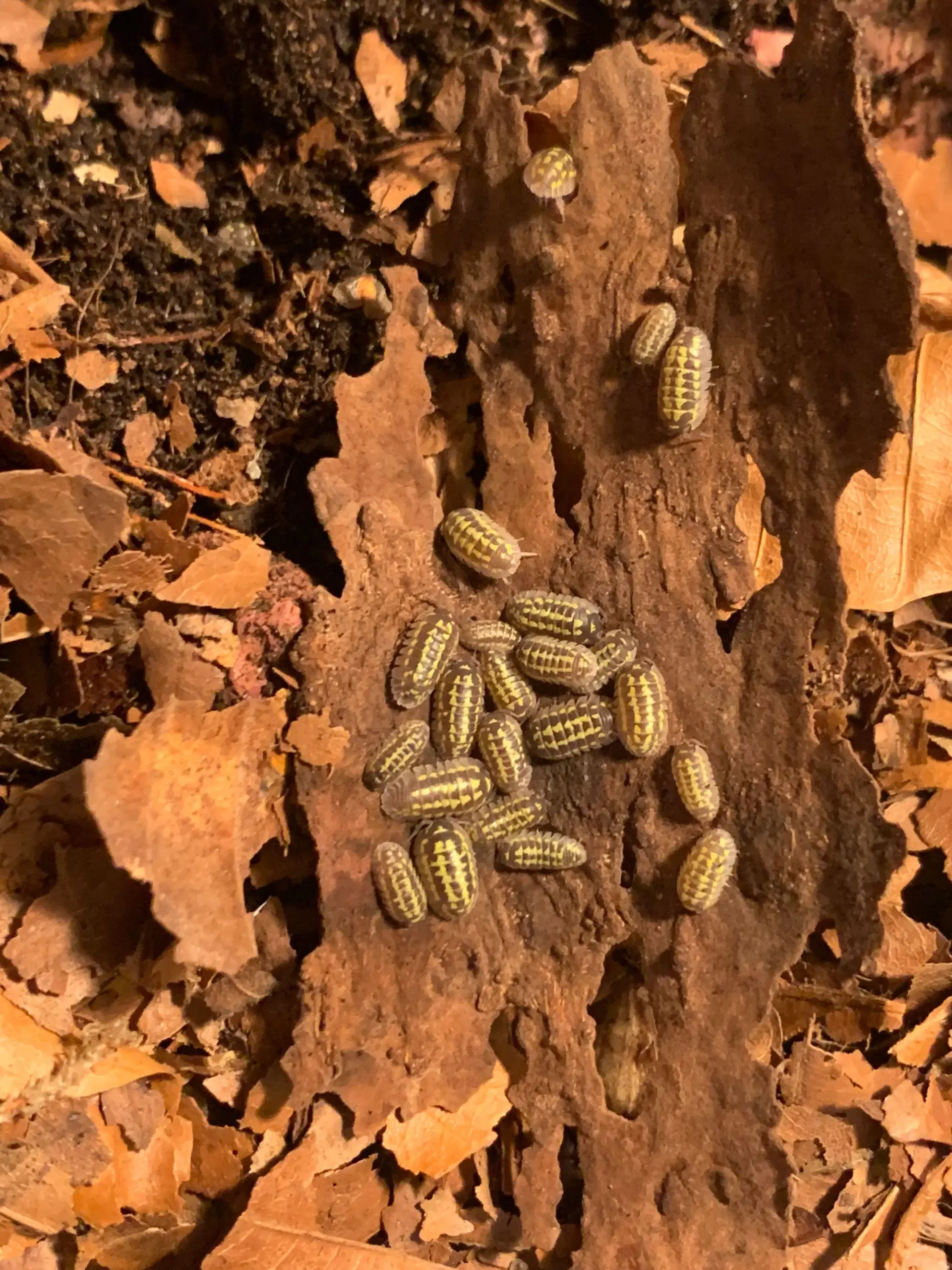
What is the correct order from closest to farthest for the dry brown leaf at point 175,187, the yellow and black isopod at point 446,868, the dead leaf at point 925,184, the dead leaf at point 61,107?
the yellow and black isopod at point 446,868 → the dead leaf at point 61,107 → the dry brown leaf at point 175,187 → the dead leaf at point 925,184

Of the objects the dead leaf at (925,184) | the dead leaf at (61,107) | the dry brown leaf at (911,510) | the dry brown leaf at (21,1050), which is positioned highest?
the dead leaf at (925,184)

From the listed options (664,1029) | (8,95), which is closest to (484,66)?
(8,95)

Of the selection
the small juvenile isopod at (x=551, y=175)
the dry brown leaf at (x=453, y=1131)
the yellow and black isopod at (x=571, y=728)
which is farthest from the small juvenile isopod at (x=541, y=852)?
the small juvenile isopod at (x=551, y=175)

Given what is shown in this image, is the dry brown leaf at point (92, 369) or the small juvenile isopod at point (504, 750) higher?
the dry brown leaf at point (92, 369)

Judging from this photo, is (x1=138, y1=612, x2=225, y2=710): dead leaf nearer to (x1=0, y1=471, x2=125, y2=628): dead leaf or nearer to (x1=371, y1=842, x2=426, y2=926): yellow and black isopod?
(x1=0, y1=471, x2=125, y2=628): dead leaf

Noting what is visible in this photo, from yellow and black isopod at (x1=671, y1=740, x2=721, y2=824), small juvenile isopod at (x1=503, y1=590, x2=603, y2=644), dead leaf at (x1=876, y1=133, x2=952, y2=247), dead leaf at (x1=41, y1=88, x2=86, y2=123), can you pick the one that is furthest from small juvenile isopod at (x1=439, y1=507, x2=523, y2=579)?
dead leaf at (x1=876, y1=133, x2=952, y2=247)

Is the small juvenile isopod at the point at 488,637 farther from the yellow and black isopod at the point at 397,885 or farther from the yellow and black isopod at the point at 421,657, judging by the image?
the yellow and black isopod at the point at 397,885

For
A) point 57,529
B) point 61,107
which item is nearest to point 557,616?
point 57,529

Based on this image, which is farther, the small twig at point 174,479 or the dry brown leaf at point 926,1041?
the dry brown leaf at point 926,1041
